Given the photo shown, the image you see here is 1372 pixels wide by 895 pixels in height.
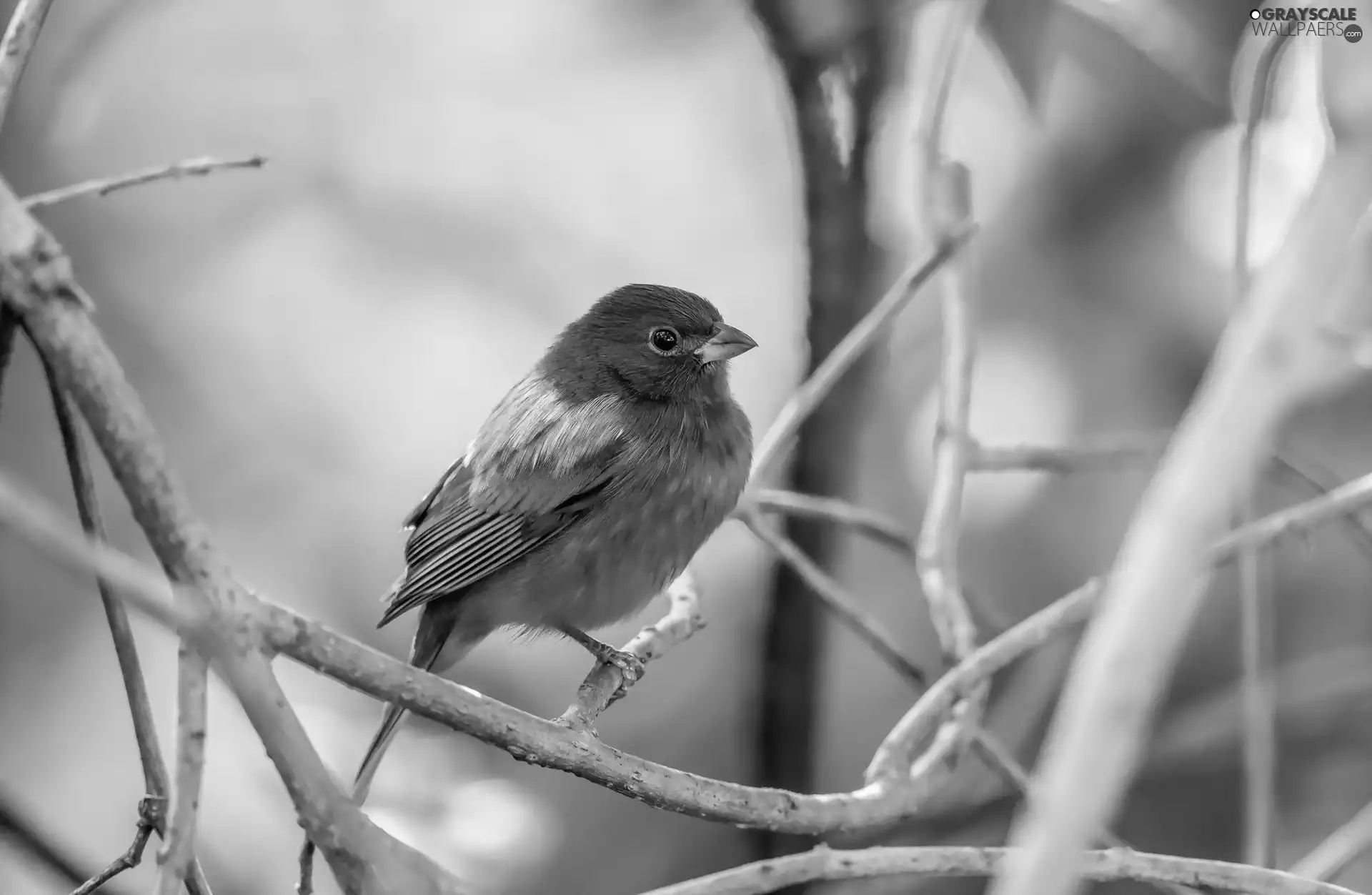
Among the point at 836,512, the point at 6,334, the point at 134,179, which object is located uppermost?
the point at 836,512

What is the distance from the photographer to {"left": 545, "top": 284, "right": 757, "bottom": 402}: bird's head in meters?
4.28

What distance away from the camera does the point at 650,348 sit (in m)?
4.36

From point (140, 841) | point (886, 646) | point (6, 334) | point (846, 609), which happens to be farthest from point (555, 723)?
point (886, 646)

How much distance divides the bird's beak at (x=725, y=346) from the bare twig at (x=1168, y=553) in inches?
127

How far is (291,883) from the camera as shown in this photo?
3.95m

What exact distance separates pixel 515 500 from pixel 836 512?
0.95 metres

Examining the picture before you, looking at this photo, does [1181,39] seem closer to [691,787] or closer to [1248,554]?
[1248,554]

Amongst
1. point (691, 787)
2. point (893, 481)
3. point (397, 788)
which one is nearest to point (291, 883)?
point (397, 788)

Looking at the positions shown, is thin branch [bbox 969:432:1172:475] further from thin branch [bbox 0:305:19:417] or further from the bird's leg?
thin branch [bbox 0:305:19:417]

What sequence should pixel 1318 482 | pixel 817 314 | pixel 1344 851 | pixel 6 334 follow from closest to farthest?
pixel 6 334 → pixel 1344 851 → pixel 1318 482 → pixel 817 314

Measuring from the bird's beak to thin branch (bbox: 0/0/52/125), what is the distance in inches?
97.7

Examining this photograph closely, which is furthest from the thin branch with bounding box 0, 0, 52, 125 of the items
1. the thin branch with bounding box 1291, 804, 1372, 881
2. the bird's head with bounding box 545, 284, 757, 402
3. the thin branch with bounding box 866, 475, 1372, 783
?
the thin branch with bounding box 1291, 804, 1372, 881

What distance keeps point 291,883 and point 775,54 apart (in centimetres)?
285

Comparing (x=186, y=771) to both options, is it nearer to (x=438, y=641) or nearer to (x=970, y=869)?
(x=970, y=869)
